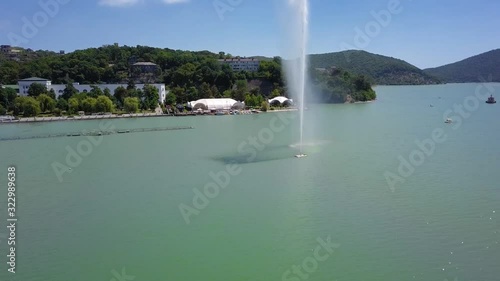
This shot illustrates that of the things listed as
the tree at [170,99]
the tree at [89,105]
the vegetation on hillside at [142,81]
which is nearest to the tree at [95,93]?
the vegetation on hillside at [142,81]

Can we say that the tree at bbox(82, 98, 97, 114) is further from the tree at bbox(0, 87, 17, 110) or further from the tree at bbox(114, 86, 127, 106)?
the tree at bbox(0, 87, 17, 110)

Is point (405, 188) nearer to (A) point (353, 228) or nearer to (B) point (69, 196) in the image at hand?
(A) point (353, 228)

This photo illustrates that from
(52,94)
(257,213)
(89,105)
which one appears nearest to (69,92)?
(52,94)

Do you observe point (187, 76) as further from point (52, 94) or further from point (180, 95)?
point (52, 94)

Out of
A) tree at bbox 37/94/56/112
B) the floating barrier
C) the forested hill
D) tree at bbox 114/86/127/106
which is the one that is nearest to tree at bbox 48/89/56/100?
tree at bbox 37/94/56/112

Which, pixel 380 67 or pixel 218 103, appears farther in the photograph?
pixel 380 67

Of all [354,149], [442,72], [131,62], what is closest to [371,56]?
[442,72]

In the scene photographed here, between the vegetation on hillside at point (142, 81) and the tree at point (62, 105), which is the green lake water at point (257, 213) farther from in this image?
the vegetation on hillside at point (142, 81)
